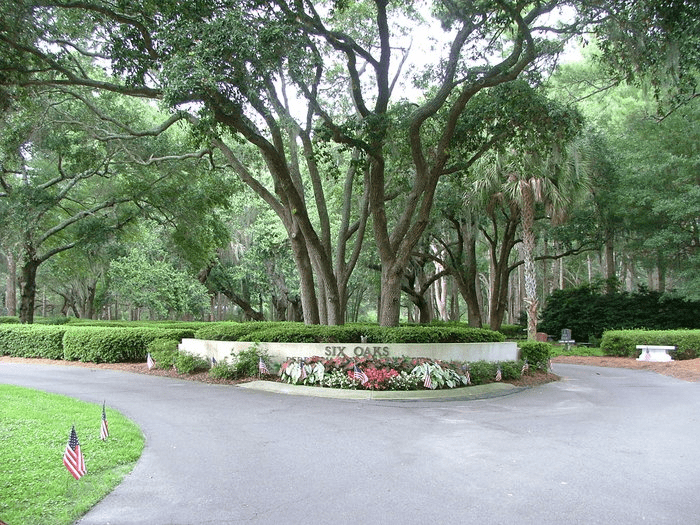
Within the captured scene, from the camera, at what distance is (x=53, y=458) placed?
5.78 m

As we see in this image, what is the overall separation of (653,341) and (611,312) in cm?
705

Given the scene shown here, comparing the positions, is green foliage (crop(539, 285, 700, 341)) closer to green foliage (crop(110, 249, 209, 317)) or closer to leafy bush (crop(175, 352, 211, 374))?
green foliage (crop(110, 249, 209, 317))

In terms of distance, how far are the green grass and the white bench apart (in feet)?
60.0

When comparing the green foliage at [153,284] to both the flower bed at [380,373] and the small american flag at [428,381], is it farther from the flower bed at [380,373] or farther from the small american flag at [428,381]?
the small american flag at [428,381]

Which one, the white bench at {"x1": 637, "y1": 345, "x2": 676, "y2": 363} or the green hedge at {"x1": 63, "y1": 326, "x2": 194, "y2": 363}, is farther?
the white bench at {"x1": 637, "y1": 345, "x2": 676, "y2": 363}

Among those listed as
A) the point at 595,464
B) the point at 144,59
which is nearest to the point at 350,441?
the point at 595,464

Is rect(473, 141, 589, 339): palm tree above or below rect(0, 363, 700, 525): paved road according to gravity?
above

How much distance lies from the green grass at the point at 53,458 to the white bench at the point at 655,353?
18.3 meters

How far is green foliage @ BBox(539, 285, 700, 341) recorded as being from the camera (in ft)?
83.6

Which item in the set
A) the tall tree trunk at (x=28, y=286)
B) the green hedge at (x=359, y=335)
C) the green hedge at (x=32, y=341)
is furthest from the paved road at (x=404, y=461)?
the tall tree trunk at (x=28, y=286)

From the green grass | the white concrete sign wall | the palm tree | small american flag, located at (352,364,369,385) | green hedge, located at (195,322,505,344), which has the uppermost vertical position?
the palm tree

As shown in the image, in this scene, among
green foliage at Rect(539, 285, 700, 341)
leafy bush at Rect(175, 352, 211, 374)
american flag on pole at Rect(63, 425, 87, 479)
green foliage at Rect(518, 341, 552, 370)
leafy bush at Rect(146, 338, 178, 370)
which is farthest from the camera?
green foliage at Rect(539, 285, 700, 341)

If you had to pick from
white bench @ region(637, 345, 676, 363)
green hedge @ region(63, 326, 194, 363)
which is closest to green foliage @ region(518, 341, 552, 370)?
white bench @ region(637, 345, 676, 363)

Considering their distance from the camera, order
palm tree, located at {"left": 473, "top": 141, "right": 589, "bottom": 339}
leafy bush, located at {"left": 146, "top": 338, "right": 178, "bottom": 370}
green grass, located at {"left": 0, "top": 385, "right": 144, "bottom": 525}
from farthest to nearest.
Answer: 1. palm tree, located at {"left": 473, "top": 141, "right": 589, "bottom": 339}
2. leafy bush, located at {"left": 146, "top": 338, "right": 178, "bottom": 370}
3. green grass, located at {"left": 0, "top": 385, "right": 144, "bottom": 525}
